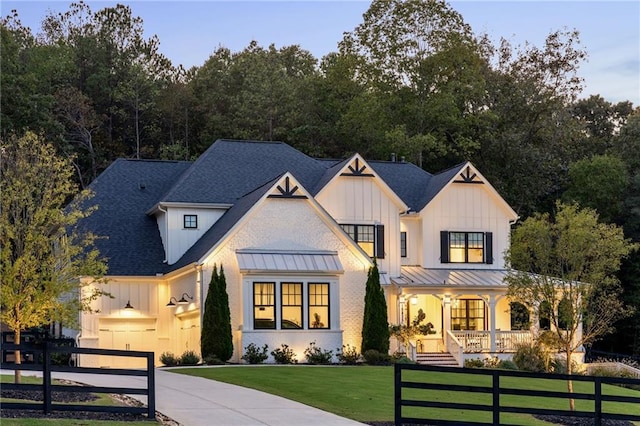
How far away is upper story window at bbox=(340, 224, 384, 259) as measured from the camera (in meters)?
41.8

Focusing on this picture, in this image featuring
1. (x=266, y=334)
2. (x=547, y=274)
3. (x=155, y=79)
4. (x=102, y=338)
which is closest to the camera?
(x=547, y=274)

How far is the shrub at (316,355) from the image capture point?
118 ft

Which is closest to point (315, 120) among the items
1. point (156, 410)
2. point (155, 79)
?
point (155, 79)

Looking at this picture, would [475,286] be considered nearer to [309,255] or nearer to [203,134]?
[309,255]

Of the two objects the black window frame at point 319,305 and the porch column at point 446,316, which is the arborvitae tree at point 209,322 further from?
the porch column at point 446,316

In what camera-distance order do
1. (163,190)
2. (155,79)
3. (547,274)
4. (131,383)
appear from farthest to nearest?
1. (155,79)
2. (163,190)
3. (547,274)
4. (131,383)

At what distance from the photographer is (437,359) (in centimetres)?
3944

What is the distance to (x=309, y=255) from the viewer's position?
123 ft

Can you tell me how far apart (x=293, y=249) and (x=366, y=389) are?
1229 centimetres

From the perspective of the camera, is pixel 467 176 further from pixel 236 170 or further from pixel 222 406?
pixel 222 406

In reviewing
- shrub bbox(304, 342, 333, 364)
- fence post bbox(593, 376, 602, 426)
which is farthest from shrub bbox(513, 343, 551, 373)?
fence post bbox(593, 376, 602, 426)

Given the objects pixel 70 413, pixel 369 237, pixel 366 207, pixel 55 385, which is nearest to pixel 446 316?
pixel 369 237

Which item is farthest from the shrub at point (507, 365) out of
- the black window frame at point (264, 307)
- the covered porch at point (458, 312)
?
the black window frame at point (264, 307)

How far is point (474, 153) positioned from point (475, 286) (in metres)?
23.2
